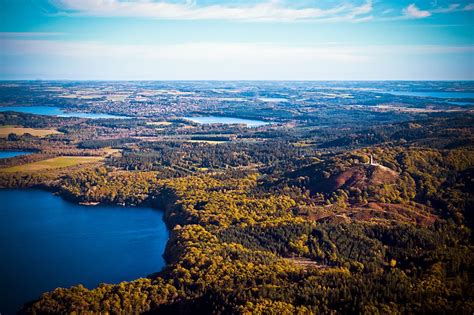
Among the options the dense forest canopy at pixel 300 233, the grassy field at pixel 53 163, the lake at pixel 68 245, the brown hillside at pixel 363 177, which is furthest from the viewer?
the grassy field at pixel 53 163

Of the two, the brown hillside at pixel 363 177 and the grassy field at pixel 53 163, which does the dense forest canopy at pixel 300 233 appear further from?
the grassy field at pixel 53 163

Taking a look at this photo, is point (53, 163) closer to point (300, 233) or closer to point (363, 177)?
point (363, 177)

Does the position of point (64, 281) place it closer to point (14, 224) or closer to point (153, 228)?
point (153, 228)

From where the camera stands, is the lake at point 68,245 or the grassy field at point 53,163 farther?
the grassy field at point 53,163

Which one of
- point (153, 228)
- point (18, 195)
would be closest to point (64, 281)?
point (153, 228)

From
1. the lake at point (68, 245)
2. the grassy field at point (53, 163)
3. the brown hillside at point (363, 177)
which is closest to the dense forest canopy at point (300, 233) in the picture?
the brown hillside at point (363, 177)

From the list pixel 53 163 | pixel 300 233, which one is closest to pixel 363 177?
pixel 300 233

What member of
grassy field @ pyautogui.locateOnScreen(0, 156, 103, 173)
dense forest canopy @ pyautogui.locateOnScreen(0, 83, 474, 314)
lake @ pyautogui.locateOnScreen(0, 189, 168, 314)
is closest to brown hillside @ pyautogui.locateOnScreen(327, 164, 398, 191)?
dense forest canopy @ pyautogui.locateOnScreen(0, 83, 474, 314)

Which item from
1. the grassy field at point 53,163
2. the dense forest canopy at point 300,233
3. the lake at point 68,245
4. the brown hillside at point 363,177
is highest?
the brown hillside at point 363,177
